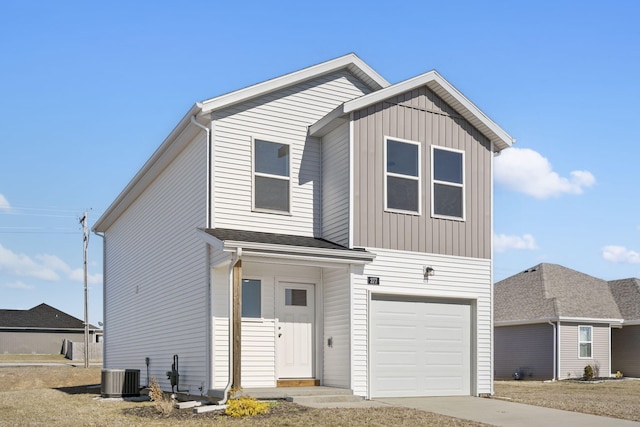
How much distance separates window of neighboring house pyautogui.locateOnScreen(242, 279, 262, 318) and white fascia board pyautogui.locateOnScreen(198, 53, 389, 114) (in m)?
3.76

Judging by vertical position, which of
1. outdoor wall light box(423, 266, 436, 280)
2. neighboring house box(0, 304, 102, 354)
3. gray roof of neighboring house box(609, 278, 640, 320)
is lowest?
neighboring house box(0, 304, 102, 354)

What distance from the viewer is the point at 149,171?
63.8 ft

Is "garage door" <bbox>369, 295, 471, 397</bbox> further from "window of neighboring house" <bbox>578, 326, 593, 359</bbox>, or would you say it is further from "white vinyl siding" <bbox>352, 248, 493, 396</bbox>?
"window of neighboring house" <bbox>578, 326, 593, 359</bbox>

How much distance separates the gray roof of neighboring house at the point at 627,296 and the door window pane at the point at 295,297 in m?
20.9

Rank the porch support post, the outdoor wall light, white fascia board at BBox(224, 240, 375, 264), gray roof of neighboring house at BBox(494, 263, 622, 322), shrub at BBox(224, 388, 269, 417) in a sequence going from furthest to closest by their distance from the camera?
gray roof of neighboring house at BBox(494, 263, 622, 322), the outdoor wall light, white fascia board at BBox(224, 240, 375, 264), the porch support post, shrub at BBox(224, 388, 269, 417)

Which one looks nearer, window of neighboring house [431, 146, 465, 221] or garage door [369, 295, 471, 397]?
garage door [369, 295, 471, 397]

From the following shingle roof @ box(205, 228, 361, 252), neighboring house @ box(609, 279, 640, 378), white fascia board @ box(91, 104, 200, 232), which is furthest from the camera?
neighboring house @ box(609, 279, 640, 378)

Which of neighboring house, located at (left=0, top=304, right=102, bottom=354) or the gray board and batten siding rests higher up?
the gray board and batten siding

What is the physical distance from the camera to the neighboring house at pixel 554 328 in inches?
1152

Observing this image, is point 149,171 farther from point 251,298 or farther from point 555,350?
point 555,350

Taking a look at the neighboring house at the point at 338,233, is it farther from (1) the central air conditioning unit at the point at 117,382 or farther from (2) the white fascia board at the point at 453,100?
(1) the central air conditioning unit at the point at 117,382

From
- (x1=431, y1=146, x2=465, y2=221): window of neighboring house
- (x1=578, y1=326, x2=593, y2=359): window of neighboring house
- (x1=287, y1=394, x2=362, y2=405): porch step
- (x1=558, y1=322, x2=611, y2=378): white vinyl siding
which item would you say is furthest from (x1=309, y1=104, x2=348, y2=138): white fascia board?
(x1=578, y1=326, x2=593, y2=359): window of neighboring house

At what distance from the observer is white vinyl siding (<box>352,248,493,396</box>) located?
14953 mm

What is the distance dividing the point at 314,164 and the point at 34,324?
5114cm
